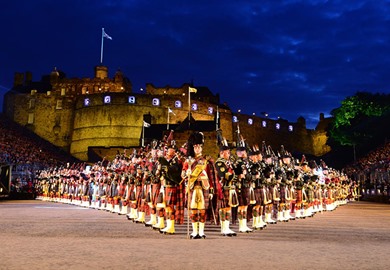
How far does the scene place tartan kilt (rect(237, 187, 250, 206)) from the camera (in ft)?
31.8

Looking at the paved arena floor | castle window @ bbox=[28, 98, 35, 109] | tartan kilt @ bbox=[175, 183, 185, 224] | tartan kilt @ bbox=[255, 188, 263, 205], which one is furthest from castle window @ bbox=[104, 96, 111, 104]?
tartan kilt @ bbox=[175, 183, 185, 224]

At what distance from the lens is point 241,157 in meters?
10.7

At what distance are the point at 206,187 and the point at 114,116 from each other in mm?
54407

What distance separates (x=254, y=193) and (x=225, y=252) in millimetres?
4346

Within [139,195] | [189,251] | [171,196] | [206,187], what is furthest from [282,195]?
[189,251]

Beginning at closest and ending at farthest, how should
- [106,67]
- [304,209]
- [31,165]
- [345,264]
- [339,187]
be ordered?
1. [345,264]
2. [304,209]
3. [339,187]
4. [31,165]
5. [106,67]

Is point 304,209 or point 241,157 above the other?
point 241,157

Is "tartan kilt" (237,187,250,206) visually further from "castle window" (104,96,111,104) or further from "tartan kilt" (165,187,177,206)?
"castle window" (104,96,111,104)

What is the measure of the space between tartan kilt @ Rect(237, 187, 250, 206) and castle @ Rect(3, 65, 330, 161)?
40.2 metres

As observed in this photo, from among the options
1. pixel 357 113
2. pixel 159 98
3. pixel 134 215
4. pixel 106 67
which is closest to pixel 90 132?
pixel 159 98

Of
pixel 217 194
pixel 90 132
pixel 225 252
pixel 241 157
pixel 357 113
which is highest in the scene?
pixel 357 113

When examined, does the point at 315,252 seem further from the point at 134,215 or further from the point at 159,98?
the point at 159,98

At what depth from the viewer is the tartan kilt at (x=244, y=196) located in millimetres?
9680

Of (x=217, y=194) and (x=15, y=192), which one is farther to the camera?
(x=15, y=192)
